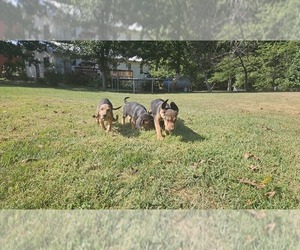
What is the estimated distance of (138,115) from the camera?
2525mm

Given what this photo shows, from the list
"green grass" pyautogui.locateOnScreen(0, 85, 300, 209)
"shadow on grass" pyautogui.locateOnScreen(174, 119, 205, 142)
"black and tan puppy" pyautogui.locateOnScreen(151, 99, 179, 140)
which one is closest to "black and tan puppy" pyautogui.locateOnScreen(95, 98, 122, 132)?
"green grass" pyautogui.locateOnScreen(0, 85, 300, 209)

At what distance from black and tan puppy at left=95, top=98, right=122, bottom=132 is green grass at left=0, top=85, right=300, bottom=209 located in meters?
0.06

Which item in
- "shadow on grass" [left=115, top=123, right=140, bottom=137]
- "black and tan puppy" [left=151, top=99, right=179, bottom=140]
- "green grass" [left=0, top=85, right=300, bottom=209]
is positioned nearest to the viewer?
"green grass" [left=0, top=85, right=300, bottom=209]

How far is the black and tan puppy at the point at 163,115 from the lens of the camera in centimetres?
245

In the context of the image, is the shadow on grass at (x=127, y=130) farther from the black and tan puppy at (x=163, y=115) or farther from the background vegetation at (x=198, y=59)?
the background vegetation at (x=198, y=59)

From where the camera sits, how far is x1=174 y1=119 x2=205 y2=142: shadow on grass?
8.33ft

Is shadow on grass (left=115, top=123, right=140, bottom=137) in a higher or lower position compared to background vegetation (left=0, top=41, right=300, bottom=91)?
lower

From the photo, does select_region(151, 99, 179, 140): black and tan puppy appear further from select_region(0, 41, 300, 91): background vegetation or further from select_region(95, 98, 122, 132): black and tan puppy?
select_region(95, 98, 122, 132): black and tan puppy

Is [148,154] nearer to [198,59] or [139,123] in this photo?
[139,123]

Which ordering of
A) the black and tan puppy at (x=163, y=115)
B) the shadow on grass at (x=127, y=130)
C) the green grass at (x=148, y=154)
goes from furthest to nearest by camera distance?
1. the shadow on grass at (x=127, y=130)
2. the black and tan puppy at (x=163, y=115)
3. the green grass at (x=148, y=154)

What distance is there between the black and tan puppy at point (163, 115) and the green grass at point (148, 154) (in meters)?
0.05

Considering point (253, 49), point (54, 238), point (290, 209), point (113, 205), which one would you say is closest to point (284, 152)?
point (290, 209)

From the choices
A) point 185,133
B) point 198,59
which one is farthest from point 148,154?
point 198,59

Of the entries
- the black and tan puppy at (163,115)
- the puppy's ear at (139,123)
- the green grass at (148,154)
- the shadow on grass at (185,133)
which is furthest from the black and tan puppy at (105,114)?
the shadow on grass at (185,133)
